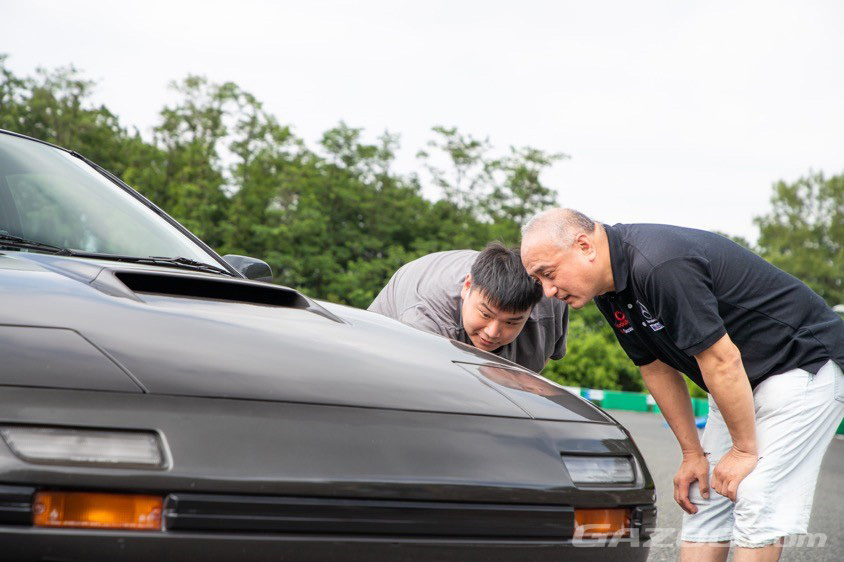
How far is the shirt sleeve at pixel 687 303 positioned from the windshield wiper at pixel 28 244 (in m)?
1.71

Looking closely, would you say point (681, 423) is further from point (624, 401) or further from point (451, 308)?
point (624, 401)

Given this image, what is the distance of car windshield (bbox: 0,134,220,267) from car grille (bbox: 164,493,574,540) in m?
1.25

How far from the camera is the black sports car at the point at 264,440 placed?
139cm

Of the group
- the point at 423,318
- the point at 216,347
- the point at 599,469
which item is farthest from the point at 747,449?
the point at 216,347

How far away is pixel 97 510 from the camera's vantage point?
139 centimetres

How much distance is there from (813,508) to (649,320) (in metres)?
4.26

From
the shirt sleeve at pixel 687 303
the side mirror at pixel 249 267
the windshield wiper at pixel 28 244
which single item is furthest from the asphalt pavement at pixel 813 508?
the windshield wiper at pixel 28 244

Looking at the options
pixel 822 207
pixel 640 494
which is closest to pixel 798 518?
pixel 640 494

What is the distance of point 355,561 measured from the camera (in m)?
1.50

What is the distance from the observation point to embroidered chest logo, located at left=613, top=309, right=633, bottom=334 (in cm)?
326

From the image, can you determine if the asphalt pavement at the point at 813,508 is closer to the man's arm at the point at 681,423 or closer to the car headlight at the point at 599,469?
the man's arm at the point at 681,423

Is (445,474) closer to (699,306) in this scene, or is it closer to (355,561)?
(355,561)

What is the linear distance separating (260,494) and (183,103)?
2987 centimetres

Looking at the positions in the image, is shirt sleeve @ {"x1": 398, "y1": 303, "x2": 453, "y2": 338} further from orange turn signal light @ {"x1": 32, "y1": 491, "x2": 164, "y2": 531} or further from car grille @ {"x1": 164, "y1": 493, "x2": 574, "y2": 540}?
orange turn signal light @ {"x1": 32, "y1": 491, "x2": 164, "y2": 531}
